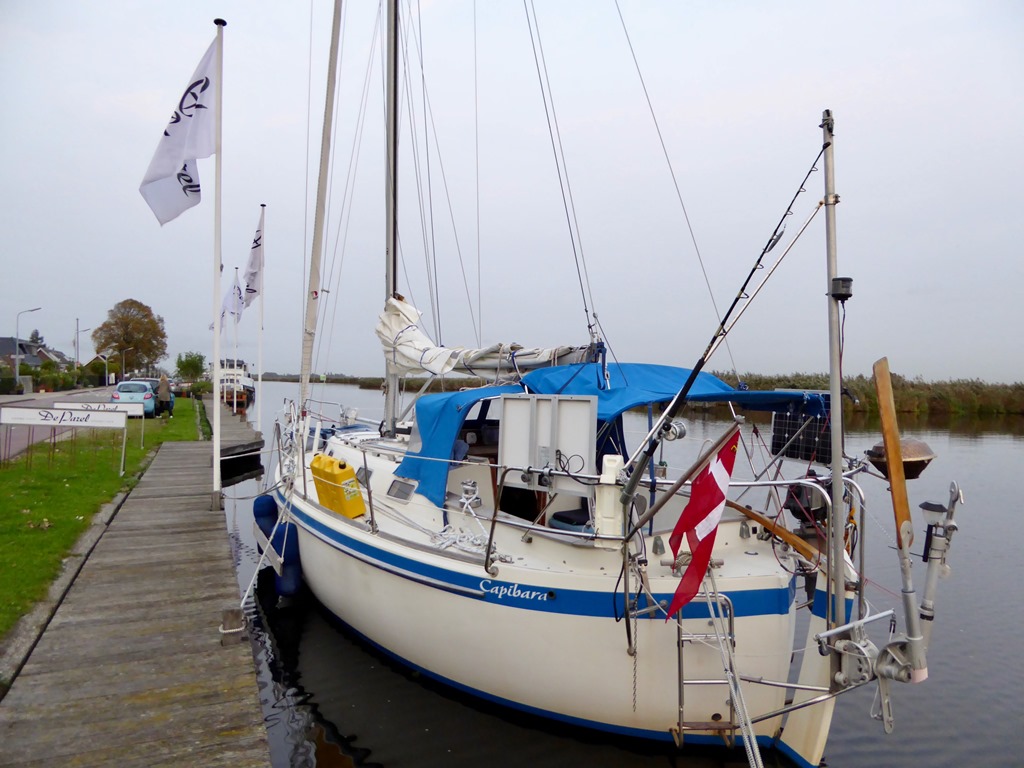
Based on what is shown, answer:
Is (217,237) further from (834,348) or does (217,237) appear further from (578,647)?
(834,348)

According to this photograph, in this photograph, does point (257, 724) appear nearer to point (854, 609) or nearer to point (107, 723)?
point (107, 723)

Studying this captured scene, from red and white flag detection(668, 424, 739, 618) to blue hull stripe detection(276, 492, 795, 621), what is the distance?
2.04 feet

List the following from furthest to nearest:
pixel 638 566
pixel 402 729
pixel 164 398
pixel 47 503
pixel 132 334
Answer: pixel 132 334
pixel 164 398
pixel 47 503
pixel 402 729
pixel 638 566

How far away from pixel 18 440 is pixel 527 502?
16812 mm

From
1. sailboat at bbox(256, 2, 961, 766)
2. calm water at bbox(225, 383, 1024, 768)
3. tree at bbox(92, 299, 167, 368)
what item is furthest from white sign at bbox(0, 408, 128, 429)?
tree at bbox(92, 299, 167, 368)

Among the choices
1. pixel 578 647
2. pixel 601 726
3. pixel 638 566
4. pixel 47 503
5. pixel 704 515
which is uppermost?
pixel 704 515

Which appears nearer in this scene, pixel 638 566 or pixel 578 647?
pixel 638 566

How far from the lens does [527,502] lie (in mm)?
6473

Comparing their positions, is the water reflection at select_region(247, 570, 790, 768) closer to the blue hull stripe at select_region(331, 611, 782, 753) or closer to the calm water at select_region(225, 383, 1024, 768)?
the calm water at select_region(225, 383, 1024, 768)

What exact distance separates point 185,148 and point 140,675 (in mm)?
6854

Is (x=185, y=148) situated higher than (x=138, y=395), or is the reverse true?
(x=185, y=148)

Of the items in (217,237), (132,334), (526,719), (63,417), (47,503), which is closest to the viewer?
(526,719)

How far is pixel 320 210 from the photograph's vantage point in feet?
30.7

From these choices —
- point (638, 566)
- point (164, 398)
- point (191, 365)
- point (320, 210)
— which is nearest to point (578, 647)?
point (638, 566)
